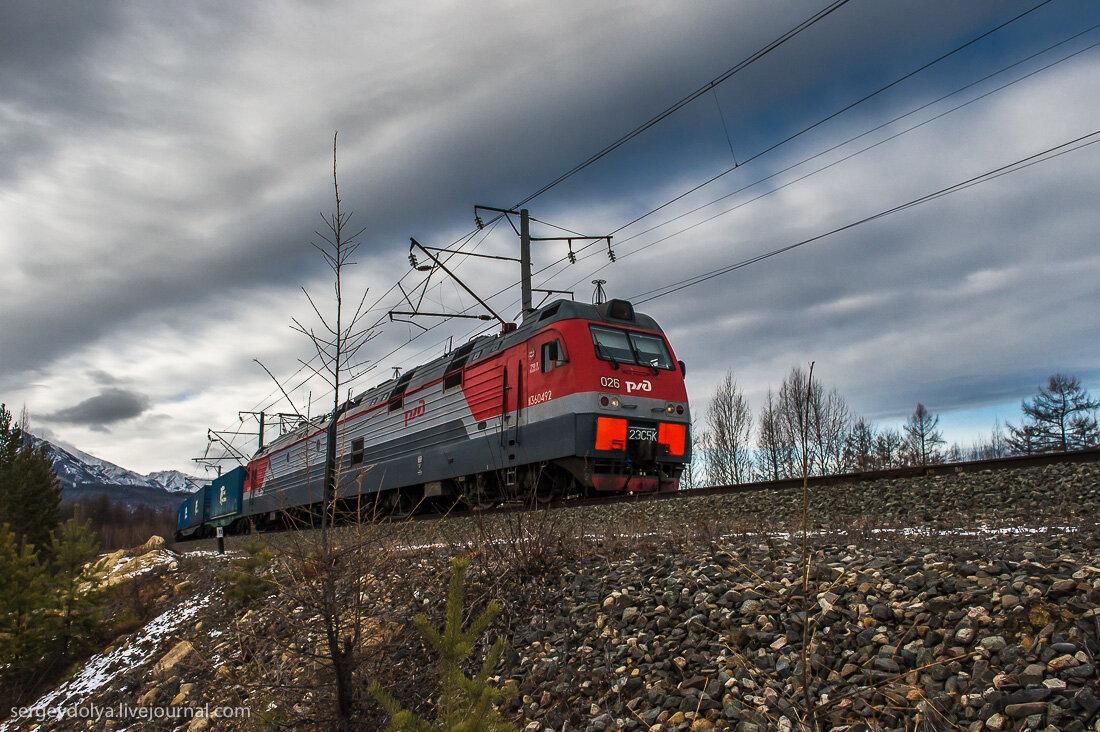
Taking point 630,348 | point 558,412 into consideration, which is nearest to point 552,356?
point 558,412

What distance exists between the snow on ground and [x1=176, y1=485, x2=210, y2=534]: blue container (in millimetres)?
27360

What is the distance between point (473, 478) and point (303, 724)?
972cm

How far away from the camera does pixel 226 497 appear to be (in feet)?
102

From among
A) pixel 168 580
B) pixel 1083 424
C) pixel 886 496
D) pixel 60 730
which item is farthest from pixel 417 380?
pixel 1083 424

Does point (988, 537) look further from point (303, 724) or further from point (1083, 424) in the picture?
point (1083, 424)

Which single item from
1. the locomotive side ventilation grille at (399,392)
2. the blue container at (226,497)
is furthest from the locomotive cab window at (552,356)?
the blue container at (226,497)

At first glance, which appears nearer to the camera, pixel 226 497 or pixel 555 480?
pixel 555 480

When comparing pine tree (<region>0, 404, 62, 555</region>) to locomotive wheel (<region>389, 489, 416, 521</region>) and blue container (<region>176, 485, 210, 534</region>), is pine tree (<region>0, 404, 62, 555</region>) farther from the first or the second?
locomotive wheel (<region>389, 489, 416, 521</region>)

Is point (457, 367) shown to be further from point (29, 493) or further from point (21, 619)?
point (29, 493)

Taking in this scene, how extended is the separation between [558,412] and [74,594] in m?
8.54

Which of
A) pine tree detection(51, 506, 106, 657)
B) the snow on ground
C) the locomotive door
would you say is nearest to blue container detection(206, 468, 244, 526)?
pine tree detection(51, 506, 106, 657)

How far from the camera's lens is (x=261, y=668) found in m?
4.68

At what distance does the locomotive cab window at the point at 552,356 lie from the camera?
1156 centimetres

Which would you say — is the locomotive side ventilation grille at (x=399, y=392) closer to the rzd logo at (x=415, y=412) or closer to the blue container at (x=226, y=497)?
the rzd logo at (x=415, y=412)
